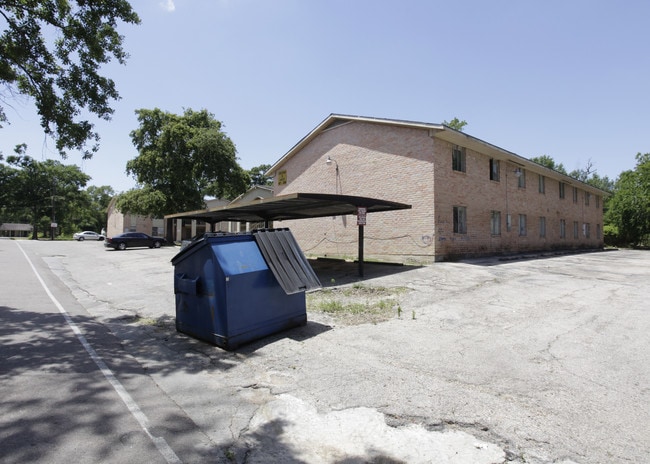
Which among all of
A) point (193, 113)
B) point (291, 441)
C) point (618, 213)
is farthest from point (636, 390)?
point (618, 213)

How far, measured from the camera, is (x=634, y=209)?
129 ft

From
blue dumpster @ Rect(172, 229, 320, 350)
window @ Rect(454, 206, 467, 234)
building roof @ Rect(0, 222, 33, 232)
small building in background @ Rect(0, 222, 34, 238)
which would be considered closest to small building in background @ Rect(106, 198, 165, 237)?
window @ Rect(454, 206, 467, 234)

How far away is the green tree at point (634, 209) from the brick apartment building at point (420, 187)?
23.4 meters

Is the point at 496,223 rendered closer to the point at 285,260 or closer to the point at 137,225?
the point at 285,260

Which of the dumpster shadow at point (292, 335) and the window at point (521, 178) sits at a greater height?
the window at point (521, 178)

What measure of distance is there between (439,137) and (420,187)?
2.32 meters

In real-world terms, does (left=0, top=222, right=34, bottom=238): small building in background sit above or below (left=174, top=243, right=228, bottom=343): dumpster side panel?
Answer: above

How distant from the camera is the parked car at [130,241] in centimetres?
2980

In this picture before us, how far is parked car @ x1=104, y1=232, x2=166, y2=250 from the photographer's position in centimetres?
2980

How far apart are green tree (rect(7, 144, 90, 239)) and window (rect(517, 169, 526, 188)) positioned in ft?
224

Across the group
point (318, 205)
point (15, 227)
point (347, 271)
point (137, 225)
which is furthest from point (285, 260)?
point (15, 227)

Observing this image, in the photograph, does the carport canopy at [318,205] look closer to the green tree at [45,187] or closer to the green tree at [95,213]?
the green tree at [45,187]

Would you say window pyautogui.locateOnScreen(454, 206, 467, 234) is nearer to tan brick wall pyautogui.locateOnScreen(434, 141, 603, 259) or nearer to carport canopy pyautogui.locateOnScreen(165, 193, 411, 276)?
tan brick wall pyautogui.locateOnScreen(434, 141, 603, 259)

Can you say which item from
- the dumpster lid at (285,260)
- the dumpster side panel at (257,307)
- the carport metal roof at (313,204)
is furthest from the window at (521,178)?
the dumpster side panel at (257,307)
